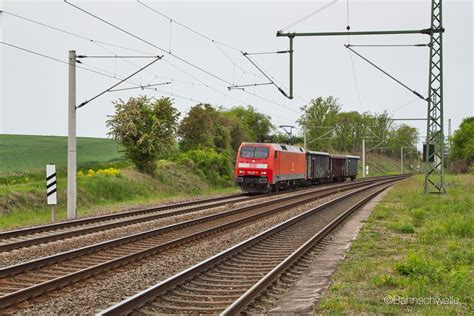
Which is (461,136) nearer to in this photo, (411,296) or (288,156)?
(288,156)

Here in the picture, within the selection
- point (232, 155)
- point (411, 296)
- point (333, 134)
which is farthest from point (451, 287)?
point (333, 134)

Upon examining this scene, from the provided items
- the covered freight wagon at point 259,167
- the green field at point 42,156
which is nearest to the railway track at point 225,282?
the covered freight wagon at point 259,167

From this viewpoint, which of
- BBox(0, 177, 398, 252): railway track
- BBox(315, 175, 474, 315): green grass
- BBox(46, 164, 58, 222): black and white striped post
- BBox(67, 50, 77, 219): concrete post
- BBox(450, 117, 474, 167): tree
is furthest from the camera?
BBox(450, 117, 474, 167): tree

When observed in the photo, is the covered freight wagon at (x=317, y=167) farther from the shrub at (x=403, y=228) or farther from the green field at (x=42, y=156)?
the shrub at (x=403, y=228)

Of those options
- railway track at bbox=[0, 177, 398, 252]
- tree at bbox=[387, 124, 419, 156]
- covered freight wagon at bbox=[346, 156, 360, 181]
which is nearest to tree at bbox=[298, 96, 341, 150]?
tree at bbox=[387, 124, 419, 156]

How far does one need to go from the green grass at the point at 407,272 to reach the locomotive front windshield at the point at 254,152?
18227mm

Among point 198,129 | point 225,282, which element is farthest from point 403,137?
point 225,282

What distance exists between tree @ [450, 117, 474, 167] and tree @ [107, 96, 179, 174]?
51.8 meters

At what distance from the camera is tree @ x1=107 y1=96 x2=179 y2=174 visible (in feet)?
106

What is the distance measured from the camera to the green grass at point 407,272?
24.1 ft

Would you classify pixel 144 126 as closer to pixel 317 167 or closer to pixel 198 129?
pixel 198 129

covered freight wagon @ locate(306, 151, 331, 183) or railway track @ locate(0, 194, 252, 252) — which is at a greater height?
covered freight wagon @ locate(306, 151, 331, 183)

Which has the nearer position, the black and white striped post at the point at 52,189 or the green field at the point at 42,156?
the black and white striped post at the point at 52,189

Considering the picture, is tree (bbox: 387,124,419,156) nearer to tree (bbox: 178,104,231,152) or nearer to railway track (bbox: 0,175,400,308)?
tree (bbox: 178,104,231,152)
